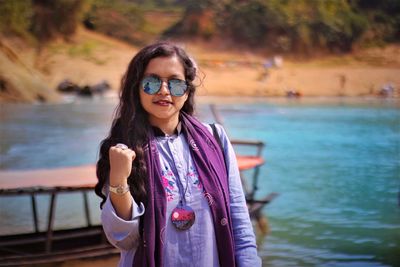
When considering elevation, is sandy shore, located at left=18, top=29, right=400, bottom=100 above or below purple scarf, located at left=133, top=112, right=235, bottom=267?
below

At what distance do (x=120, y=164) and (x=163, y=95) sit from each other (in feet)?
0.65

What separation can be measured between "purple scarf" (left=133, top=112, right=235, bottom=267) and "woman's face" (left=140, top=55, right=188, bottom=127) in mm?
51

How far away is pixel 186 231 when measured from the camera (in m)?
1.32

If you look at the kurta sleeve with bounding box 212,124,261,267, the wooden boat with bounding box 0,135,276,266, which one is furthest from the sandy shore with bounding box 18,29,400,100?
the kurta sleeve with bounding box 212,124,261,267

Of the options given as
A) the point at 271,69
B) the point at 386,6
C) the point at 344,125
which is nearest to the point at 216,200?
the point at 344,125

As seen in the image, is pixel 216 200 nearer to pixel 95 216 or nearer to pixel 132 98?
pixel 132 98

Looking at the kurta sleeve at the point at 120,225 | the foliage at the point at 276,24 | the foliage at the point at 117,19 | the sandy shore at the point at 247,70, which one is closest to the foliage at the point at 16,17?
the sandy shore at the point at 247,70

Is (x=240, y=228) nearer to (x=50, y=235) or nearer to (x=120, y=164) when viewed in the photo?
(x=120, y=164)

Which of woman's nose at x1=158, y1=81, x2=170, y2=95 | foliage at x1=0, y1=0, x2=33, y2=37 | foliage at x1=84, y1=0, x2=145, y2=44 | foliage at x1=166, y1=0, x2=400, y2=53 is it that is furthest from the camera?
foliage at x1=84, y1=0, x2=145, y2=44

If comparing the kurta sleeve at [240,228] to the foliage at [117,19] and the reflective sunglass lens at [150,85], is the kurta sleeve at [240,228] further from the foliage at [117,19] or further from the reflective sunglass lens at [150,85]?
the foliage at [117,19]

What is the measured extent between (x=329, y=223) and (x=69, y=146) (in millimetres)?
5910

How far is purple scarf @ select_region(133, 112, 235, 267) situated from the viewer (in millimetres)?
1286

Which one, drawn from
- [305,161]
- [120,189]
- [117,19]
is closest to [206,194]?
[120,189]

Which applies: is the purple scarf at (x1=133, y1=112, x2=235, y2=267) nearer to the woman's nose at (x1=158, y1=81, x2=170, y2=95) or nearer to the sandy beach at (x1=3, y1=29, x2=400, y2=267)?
the woman's nose at (x1=158, y1=81, x2=170, y2=95)
